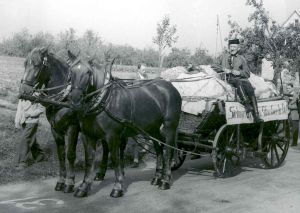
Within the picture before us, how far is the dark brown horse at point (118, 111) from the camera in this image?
6.95 meters

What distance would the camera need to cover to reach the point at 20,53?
14.7 meters

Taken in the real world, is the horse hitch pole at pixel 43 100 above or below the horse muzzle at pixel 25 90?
below

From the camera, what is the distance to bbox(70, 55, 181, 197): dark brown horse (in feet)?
22.8

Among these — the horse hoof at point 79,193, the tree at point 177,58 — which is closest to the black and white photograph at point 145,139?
the horse hoof at point 79,193

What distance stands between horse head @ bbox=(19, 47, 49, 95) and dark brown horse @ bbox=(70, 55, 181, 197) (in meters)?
0.56

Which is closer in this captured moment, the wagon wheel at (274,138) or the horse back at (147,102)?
the horse back at (147,102)

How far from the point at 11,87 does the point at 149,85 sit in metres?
6.84

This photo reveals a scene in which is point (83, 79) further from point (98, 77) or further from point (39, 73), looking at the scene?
point (39, 73)

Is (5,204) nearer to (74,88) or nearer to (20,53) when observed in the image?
(74,88)

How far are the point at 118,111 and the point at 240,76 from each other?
9.65 feet

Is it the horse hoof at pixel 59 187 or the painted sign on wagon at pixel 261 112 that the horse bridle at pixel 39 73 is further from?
the painted sign on wagon at pixel 261 112

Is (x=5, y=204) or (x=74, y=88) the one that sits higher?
(x=74, y=88)

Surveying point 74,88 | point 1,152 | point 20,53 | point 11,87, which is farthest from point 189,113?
point 20,53

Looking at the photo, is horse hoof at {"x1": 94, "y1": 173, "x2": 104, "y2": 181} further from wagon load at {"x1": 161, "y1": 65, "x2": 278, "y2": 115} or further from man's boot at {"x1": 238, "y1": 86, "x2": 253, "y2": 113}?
man's boot at {"x1": 238, "y1": 86, "x2": 253, "y2": 113}
